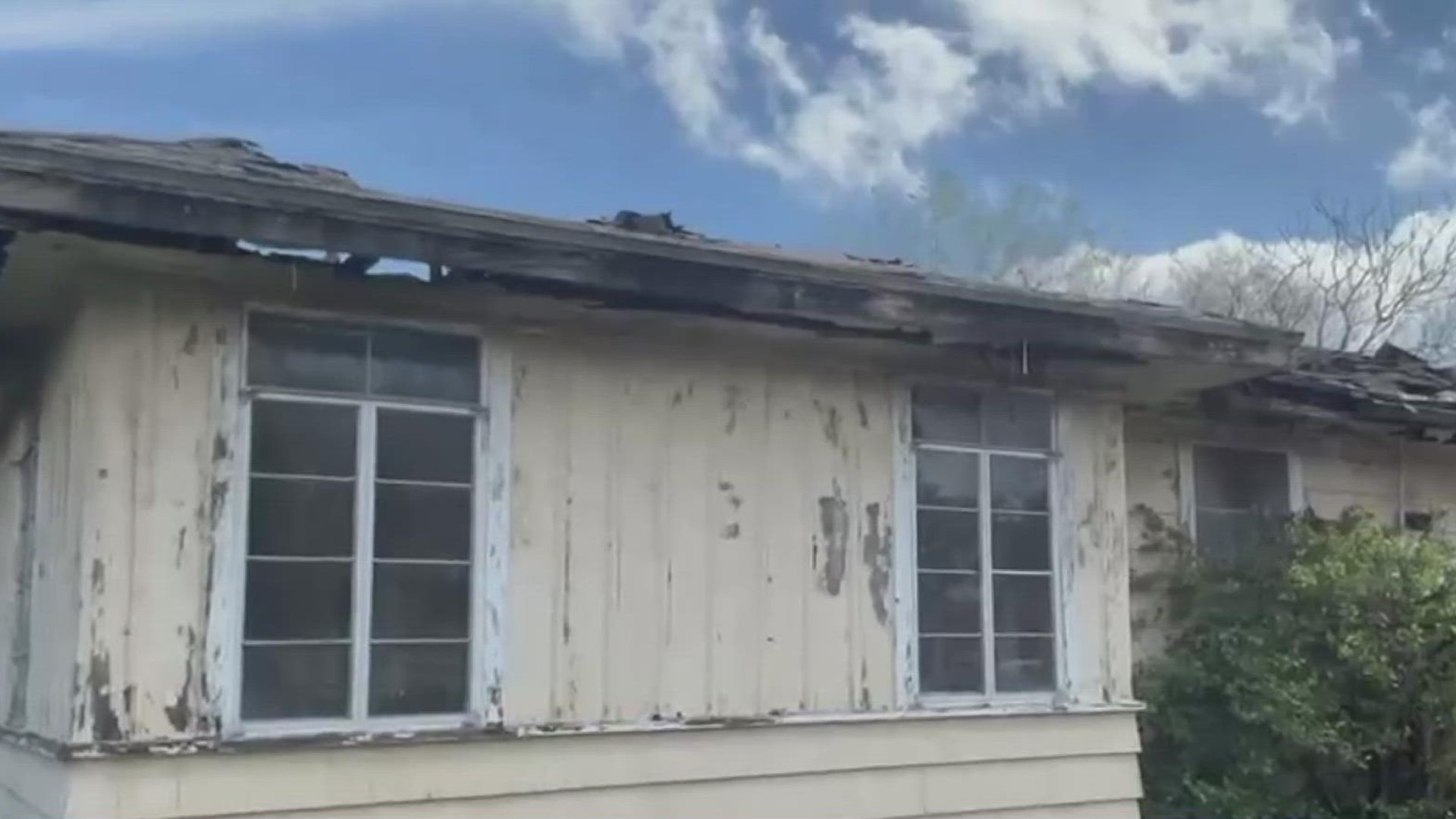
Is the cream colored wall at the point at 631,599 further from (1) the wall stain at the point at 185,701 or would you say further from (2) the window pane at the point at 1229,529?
(2) the window pane at the point at 1229,529

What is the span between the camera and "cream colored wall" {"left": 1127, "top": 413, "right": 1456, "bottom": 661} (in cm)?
863

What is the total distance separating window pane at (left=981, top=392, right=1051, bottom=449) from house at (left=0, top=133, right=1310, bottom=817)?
0.02m

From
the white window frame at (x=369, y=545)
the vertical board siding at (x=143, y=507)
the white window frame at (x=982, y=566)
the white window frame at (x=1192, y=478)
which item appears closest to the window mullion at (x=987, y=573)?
the white window frame at (x=982, y=566)

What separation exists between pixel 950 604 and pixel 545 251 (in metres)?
2.67

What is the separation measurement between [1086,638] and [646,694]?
7.81 feet

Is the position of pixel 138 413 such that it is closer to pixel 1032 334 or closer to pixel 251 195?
pixel 251 195

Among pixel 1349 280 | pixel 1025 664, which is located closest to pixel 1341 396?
pixel 1025 664

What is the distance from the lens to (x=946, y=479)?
7223mm

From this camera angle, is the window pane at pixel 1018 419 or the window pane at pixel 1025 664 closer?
the window pane at pixel 1025 664

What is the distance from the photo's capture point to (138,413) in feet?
18.0

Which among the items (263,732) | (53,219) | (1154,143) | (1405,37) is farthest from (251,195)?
(1154,143)

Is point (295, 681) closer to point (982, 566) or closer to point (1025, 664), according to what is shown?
point (982, 566)

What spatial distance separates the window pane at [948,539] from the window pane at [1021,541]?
0.11 metres

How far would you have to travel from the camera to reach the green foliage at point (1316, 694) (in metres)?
7.74
